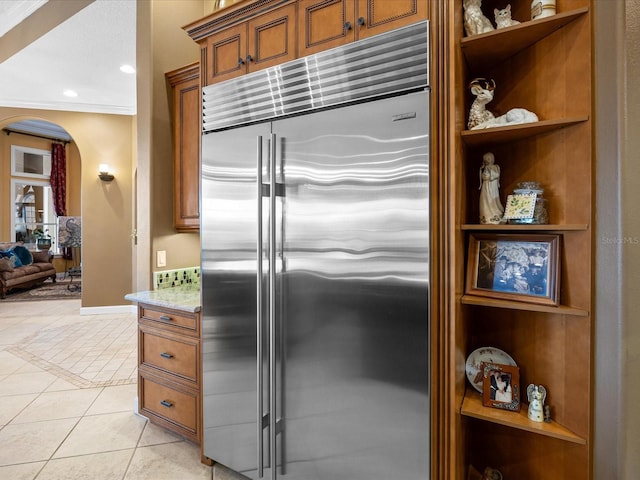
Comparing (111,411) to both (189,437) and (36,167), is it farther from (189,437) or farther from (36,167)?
(36,167)

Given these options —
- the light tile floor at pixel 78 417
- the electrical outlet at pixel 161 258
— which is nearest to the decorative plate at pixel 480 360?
the light tile floor at pixel 78 417

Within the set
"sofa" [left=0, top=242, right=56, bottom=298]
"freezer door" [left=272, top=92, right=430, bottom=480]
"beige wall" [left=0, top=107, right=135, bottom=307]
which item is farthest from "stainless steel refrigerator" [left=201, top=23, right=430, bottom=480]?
"sofa" [left=0, top=242, right=56, bottom=298]

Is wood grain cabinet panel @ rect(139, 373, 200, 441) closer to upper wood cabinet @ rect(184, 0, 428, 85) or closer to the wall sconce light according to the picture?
upper wood cabinet @ rect(184, 0, 428, 85)

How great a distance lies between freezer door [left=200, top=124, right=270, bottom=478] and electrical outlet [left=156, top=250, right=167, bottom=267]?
933 mm

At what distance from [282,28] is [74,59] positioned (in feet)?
13.2

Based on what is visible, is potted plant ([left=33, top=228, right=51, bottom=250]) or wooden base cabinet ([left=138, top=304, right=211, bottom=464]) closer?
wooden base cabinet ([left=138, top=304, right=211, bottom=464])

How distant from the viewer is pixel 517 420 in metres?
1.39

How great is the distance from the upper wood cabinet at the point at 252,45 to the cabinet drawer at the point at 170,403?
6.10ft

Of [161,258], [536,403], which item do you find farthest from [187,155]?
[536,403]

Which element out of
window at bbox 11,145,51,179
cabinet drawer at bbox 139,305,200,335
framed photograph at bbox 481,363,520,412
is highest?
window at bbox 11,145,51,179

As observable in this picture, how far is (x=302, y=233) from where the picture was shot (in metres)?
1.66

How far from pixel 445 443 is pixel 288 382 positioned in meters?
0.71

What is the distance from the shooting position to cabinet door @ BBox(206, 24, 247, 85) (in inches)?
74.9

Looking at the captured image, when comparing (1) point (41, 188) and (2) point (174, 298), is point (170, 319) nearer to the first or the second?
(2) point (174, 298)
